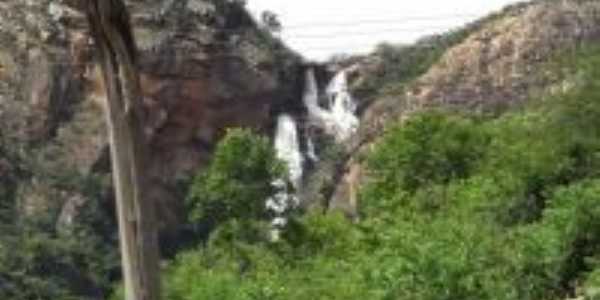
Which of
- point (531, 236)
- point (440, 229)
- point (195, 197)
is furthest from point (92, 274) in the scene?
point (531, 236)

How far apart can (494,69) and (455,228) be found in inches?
2221

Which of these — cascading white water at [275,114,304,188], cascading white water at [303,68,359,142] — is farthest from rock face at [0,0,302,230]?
cascading white water at [303,68,359,142]

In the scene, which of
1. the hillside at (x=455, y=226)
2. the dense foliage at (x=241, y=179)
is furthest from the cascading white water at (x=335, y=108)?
the dense foliage at (x=241, y=179)

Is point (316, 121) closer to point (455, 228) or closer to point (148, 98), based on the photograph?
point (148, 98)

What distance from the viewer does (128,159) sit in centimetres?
1196

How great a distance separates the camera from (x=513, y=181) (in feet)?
150

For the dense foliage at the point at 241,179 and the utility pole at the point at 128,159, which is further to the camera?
the dense foliage at the point at 241,179

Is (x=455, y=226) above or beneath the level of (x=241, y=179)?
above

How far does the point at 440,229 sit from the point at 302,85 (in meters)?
60.0

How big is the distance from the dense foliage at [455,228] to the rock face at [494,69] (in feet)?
81.2

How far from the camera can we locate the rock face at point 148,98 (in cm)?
8656

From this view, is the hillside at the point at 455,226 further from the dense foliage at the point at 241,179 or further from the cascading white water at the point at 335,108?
the cascading white water at the point at 335,108

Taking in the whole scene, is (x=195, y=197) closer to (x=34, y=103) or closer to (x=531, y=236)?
(x=34, y=103)

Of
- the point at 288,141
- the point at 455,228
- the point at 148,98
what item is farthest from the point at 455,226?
the point at 288,141
